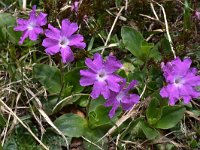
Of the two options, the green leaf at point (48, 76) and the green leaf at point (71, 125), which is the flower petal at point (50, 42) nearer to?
the green leaf at point (48, 76)

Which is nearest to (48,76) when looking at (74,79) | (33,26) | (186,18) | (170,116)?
(74,79)

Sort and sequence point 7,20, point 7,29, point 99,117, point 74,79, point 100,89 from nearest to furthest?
point 100,89, point 99,117, point 74,79, point 7,29, point 7,20

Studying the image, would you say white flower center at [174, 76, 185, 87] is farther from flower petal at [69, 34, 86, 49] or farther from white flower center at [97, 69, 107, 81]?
flower petal at [69, 34, 86, 49]

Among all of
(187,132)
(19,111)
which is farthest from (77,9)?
(187,132)

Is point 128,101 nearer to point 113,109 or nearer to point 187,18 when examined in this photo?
point 113,109

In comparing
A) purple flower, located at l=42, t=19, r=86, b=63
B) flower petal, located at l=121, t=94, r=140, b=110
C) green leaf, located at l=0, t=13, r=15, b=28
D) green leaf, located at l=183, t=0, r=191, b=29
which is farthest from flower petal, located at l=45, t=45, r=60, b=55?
green leaf, located at l=183, t=0, r=191, b=29

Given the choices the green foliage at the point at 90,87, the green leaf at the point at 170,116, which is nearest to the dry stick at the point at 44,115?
the green foliage at the point at 90,87

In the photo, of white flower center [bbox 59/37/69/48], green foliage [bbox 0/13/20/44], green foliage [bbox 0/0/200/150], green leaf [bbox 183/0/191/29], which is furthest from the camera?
green leaf [bbox 183/0/191/29]

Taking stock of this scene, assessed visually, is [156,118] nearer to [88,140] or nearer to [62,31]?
[88,140]
